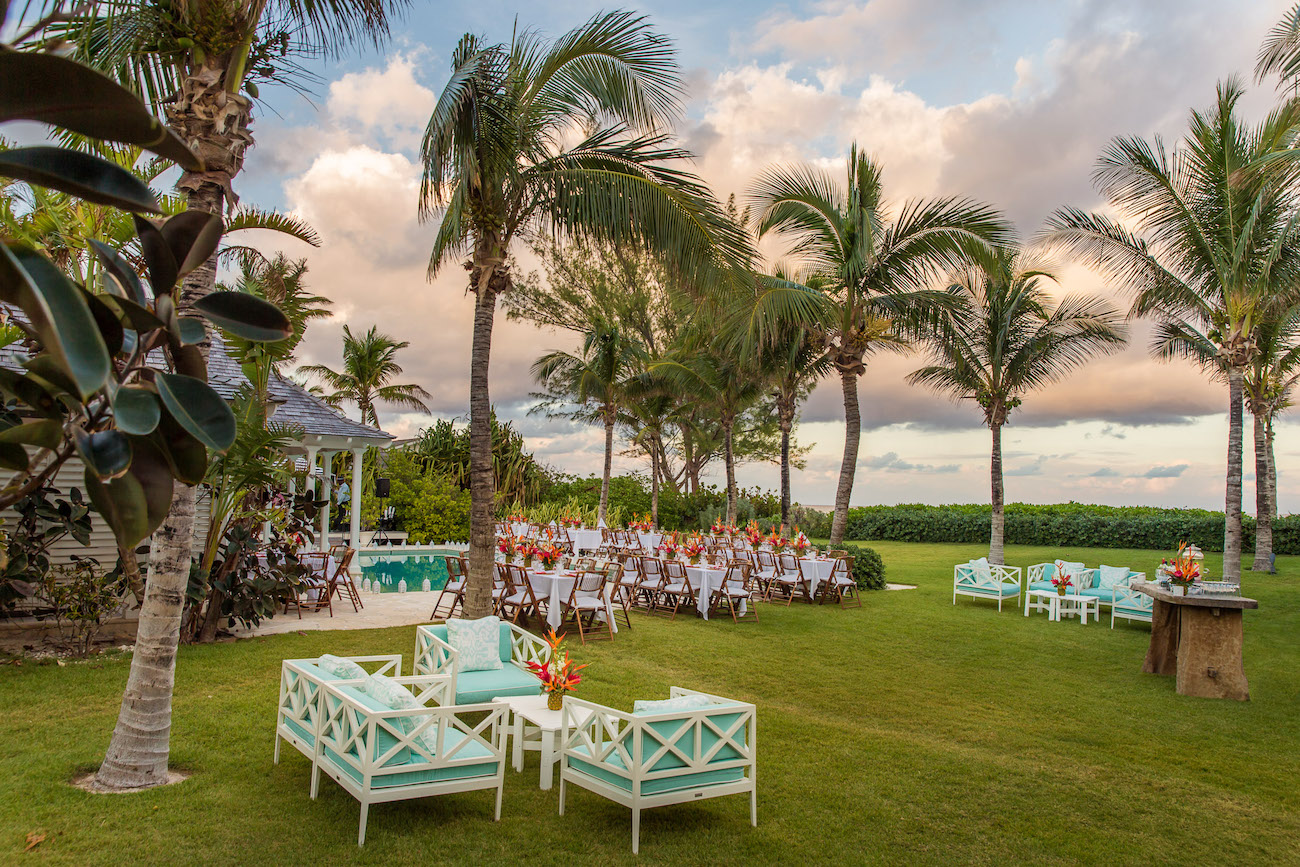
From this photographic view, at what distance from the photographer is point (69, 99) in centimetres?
103

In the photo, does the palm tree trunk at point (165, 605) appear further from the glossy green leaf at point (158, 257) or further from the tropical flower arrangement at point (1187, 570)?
the tropical flower arrangement at point (1187, 570)

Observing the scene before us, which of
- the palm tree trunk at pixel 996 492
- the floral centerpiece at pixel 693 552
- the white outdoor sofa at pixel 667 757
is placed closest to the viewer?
the white outdoor sofa at pixel 667 757

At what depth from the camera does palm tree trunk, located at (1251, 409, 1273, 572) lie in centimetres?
1767

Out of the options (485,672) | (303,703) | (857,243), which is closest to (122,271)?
(303,703)

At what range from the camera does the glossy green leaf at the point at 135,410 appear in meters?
1.02

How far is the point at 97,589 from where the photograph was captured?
26.1ft

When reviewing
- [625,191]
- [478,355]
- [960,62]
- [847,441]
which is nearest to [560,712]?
[478,355]

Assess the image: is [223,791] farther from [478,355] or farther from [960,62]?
[960,62]

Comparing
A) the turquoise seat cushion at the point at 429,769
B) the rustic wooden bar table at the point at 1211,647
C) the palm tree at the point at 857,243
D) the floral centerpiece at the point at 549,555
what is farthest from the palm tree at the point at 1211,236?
the turquoise seat cushion at the point at 429,769

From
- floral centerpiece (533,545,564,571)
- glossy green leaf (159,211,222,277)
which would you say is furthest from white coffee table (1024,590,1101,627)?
glossy green leaf (159,211,222,277)

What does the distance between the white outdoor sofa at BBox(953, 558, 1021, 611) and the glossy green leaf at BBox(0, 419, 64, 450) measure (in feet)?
45.2

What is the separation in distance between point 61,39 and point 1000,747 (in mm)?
6725

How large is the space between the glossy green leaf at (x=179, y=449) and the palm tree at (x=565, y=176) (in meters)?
7.05

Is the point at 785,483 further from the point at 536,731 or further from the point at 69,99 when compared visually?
the point at 69,99
